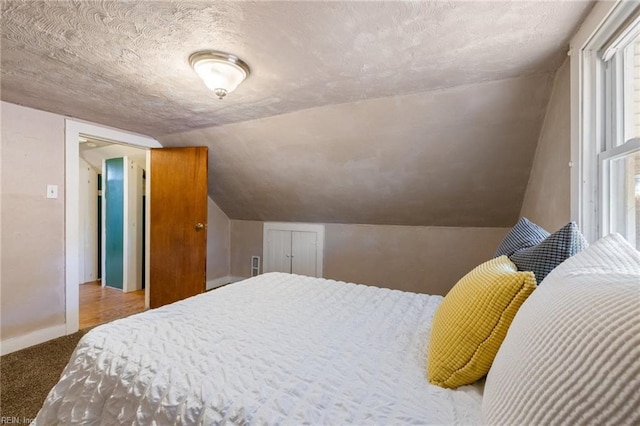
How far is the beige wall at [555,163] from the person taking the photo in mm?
1565

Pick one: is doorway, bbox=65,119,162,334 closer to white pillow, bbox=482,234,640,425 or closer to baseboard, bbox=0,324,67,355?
baseboard, bbox=0,324,67,355

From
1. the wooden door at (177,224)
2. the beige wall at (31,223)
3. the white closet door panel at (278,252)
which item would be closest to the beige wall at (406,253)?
the white closet door panel at (278,252)

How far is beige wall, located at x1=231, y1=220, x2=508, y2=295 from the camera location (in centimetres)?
304

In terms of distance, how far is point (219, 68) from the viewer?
156cm

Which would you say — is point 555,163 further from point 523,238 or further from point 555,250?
point 555,250

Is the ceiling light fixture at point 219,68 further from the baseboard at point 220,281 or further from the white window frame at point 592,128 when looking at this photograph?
the baseboard at point 220,281

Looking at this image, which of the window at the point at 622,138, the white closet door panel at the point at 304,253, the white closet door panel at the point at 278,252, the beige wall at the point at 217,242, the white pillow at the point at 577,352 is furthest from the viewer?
the beige wall at the point at 217,242

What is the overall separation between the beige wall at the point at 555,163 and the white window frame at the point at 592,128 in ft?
0.50

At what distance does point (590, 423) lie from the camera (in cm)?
40

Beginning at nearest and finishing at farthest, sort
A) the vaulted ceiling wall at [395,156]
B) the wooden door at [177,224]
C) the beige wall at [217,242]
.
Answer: the vaulted ceiling wall at [395,156], the wooden door at [177,224], the beige wall at [217,242]

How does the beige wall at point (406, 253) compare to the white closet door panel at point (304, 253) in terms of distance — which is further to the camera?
the white closet door panel at point (304, 253)

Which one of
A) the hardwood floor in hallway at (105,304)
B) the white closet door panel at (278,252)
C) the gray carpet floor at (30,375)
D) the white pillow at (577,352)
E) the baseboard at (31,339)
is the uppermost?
the white pillow at (577,352)

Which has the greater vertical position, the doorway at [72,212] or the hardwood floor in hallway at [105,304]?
the doorway at [72,212]

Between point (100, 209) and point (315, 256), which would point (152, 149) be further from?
point (315, 256)
